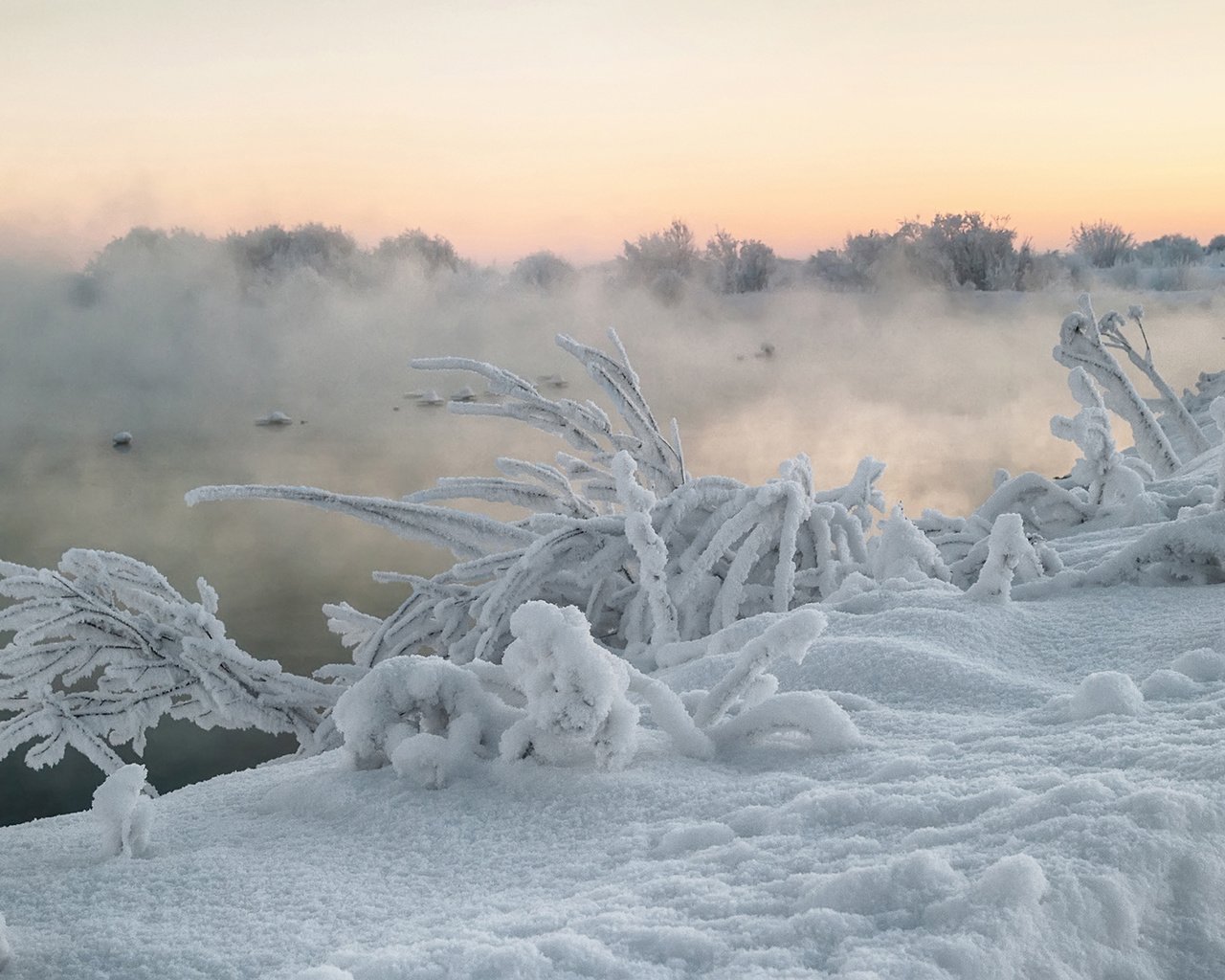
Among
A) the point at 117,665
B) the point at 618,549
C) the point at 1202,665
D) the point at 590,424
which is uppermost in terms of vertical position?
the point at 590,424

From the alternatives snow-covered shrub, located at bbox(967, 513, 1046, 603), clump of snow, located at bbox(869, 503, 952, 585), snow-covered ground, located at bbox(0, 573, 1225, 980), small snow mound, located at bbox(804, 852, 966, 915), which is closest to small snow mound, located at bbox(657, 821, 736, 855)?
snow-covered ground, located at bbox(0, 573, 1225, 980)

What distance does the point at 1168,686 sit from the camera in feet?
3.76

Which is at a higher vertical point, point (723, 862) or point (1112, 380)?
point (1112, 380)

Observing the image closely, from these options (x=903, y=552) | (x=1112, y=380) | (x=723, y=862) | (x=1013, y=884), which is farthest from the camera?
(x=1112, y=380)

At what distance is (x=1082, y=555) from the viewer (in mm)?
2141

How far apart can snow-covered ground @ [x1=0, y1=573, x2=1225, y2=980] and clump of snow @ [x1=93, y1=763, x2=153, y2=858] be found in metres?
0.02

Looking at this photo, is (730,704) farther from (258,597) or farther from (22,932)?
(258,597)

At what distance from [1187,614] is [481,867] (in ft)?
3.70

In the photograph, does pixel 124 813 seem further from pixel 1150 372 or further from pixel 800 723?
pixel 1150 372

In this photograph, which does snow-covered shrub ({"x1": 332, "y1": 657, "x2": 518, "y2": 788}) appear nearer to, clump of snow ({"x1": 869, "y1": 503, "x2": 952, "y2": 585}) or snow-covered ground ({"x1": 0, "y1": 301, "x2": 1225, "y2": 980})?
snow-covered ground ({"x1": 0, "y1": 301, "x2": 1225, "y2": 980})

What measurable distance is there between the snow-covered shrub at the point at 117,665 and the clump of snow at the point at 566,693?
1320 millimetres

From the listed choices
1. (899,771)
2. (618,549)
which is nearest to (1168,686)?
(899,771)

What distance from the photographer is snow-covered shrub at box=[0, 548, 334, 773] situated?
2.27 m

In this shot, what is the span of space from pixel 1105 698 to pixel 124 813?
96 cm
